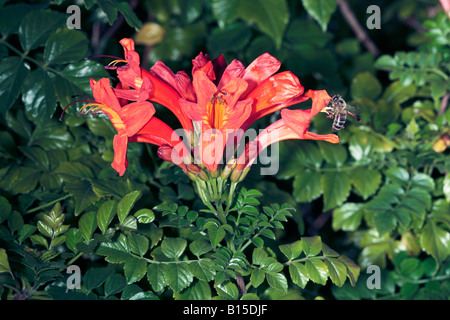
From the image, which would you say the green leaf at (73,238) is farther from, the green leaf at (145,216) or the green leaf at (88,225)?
the green leaf at (145,216)

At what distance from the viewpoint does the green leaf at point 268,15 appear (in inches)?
56.1

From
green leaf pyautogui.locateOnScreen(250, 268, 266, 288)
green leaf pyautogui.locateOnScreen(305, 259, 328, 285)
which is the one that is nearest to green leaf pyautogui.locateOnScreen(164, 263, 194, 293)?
green leaf pyautogui.locateOnScreen(250, 268, 266, 288)

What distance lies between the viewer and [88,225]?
94cm

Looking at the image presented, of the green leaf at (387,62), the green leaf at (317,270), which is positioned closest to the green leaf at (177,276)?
the green leaf at (317,270)

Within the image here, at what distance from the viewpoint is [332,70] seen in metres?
1.60

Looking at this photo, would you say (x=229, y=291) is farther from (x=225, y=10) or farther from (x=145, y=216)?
(x=225, y=10)

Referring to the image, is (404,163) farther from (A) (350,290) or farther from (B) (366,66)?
(B) (366,66)

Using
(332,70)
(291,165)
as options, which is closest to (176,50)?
(332,70)

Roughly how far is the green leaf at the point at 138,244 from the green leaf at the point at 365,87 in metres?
0.85

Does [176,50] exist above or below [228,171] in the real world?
below

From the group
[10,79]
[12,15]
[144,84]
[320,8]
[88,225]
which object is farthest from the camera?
[320,8]

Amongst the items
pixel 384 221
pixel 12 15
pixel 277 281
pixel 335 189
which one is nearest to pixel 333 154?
pixel 335 189

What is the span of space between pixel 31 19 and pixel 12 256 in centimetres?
63

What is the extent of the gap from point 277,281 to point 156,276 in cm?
22
